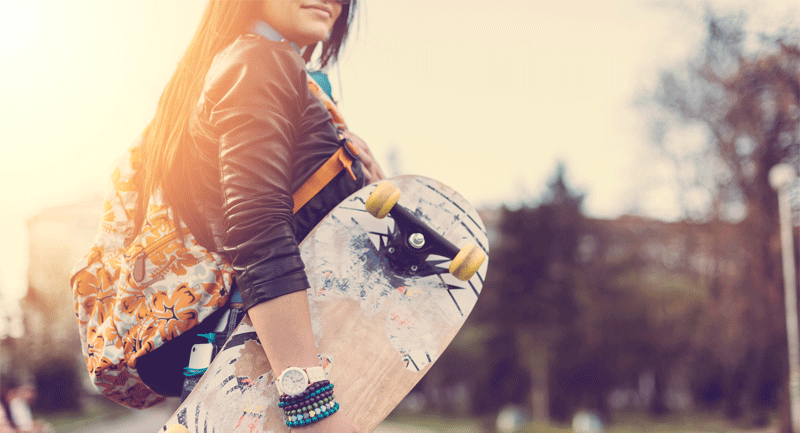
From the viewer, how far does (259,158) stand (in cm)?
109

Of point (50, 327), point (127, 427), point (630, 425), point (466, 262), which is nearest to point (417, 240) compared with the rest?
point (466, 262)

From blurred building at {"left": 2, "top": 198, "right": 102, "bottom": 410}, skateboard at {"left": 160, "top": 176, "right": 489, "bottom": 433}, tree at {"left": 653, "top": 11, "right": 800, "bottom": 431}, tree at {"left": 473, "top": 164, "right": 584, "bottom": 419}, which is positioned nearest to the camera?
skateboard at {"left": 160, "top": 176, "right": 489, "bottom": 433}

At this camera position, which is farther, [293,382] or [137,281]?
[137,281]

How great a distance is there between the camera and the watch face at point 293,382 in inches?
40.8

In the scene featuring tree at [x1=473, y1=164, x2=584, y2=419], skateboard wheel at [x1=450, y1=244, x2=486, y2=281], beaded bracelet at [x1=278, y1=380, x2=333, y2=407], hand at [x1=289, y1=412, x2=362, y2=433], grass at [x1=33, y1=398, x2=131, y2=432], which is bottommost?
grass at [x1=33, y1=398, x2=131, y2=432]

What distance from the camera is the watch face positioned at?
3.40ft

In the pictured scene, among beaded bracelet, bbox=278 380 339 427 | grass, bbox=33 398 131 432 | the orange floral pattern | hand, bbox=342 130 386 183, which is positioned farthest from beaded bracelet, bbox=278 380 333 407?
grass, bbox=33 398 131 432

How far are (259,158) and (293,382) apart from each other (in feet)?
1.39

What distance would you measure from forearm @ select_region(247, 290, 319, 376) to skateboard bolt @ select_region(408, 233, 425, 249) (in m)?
0.36

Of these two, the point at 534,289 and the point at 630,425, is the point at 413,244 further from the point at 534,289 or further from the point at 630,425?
the point at 630,425

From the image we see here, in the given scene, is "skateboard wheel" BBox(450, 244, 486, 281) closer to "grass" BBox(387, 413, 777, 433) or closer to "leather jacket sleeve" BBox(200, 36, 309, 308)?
"leather jacket sleeve" BBox(200, 36, 309, 308)

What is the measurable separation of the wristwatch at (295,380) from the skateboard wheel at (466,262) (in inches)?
15.4

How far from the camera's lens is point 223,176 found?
3.62 feet

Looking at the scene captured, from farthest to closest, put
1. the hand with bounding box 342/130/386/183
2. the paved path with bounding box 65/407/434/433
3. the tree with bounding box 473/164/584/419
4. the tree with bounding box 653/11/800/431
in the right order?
the tree with bounding box 473/164/584/419 < the paved path with bounding box 65/407/434/433 < the tree with bounding box 653/11/800/431 < the hand with bounding box 342/130/386/183
